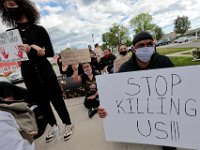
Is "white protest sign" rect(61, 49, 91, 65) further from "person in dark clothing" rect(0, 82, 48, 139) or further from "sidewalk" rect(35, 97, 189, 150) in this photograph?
"person in dark clothing" rect(0, 82, 48, 139)

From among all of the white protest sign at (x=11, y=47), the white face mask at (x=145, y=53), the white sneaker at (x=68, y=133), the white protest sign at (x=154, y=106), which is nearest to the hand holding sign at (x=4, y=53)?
the white protest sign at (x=11, y=47)

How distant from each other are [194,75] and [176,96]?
26 cm

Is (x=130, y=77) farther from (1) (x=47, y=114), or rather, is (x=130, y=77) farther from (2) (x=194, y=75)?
(1) (x=47, y=114)

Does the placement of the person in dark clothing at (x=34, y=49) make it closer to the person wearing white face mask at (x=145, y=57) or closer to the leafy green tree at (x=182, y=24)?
the person wearing white face mask at (x=145, y=57)

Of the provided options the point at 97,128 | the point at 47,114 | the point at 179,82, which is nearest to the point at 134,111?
the point at 179,82

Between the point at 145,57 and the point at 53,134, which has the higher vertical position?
the point at 145,57

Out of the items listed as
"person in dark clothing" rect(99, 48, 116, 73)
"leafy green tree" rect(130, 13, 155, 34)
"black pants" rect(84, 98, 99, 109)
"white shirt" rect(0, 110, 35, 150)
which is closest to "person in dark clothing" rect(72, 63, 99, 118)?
"black pants" rect(84, 98, 99, 109)

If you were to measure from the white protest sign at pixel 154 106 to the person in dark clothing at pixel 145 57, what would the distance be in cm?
43

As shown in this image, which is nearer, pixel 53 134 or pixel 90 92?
pixel 53 134

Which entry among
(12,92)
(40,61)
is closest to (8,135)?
(12,92)

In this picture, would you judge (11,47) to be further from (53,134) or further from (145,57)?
(145,57)

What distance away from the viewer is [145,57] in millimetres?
2396

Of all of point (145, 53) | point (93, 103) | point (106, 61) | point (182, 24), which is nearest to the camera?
point (145, 53)

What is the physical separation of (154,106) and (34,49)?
165 centimetres
